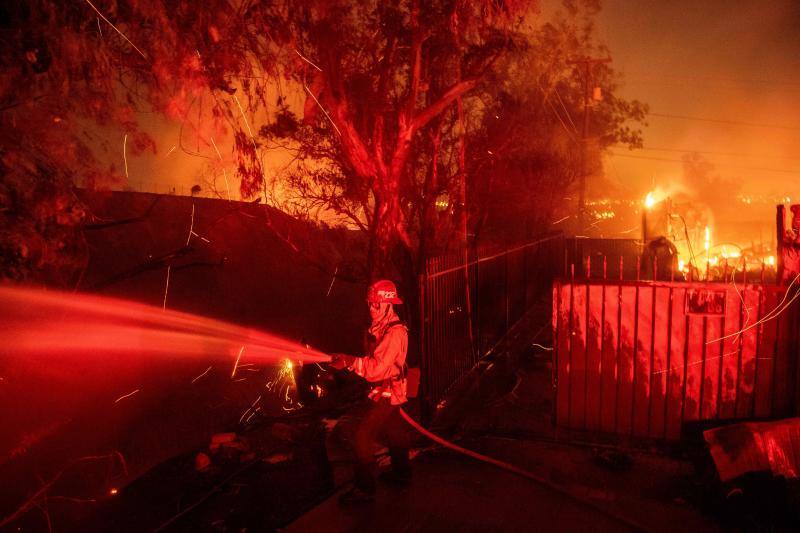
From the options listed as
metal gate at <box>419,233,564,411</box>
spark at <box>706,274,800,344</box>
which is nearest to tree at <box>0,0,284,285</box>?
metal gate at <box>419,233,564,411</box>

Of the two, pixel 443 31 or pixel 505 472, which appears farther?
pixel 443 31

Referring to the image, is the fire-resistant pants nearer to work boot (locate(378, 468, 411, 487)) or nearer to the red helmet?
work boot (locate(378, 468, 411, 487))

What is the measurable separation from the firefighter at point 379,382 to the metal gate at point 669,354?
2032mm

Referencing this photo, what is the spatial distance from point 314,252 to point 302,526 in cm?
1116

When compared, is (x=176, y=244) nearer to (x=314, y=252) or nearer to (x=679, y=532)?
(x=314, y=252)

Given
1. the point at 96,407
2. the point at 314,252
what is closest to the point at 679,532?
the point at 96,407

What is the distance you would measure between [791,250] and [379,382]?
169 inches

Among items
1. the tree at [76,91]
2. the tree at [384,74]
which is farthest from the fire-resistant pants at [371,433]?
the tree at [384,74]

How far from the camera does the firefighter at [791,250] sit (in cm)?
525

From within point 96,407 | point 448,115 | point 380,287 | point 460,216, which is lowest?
point 96,407

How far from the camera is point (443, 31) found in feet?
34.1

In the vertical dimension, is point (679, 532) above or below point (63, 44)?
below

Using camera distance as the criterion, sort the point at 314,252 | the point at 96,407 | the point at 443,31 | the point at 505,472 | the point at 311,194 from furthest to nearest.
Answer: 1. the point at 314,252
2. the point at 311,194
3. the point at 443,31
4. the point at 96,407
5. the point at 505,472

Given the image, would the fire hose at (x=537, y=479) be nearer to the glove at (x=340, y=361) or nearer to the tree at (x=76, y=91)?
the glove at (x=340, y=361)
